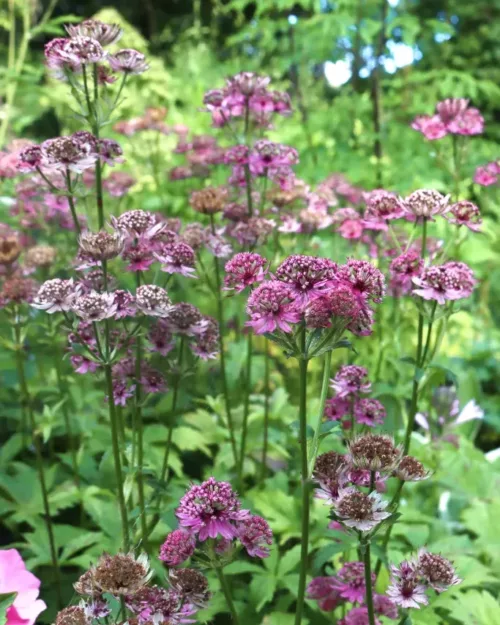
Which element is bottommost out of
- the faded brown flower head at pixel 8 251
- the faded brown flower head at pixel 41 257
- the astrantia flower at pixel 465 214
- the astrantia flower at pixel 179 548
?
the astrantia flower at pixel 179 548

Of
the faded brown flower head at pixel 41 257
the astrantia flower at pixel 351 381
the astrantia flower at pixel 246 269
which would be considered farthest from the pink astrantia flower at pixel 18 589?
the faded brown flower head at pixel 41 257

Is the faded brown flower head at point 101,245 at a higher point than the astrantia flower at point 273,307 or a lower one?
higher

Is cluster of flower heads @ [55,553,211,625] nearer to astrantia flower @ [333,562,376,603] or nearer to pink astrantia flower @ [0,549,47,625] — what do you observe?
pink astrantia flower @ [0,549,47,625]

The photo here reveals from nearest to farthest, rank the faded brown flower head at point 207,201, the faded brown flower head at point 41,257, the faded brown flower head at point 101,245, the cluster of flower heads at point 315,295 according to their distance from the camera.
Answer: the cluster of flower heads at point 315,295, the faded brown flower head at point 101,245, the faded brown flower head at point 207,201, the faded brown flower head at point 41,257

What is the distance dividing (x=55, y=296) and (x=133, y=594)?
55 cm

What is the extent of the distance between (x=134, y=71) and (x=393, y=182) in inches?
83.3

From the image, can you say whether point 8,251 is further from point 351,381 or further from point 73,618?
point 73,618

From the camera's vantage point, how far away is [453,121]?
1.96m

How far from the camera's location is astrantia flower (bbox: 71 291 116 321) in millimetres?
1168

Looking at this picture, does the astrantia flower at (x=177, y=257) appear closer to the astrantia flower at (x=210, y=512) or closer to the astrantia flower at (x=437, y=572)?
the astrantia flower at (x=210, y=512)

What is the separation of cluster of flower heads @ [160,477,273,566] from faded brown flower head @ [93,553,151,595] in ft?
0.45

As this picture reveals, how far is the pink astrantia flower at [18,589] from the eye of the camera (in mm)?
799

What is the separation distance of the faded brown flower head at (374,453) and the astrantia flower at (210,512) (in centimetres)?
20

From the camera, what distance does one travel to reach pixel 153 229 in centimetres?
137
